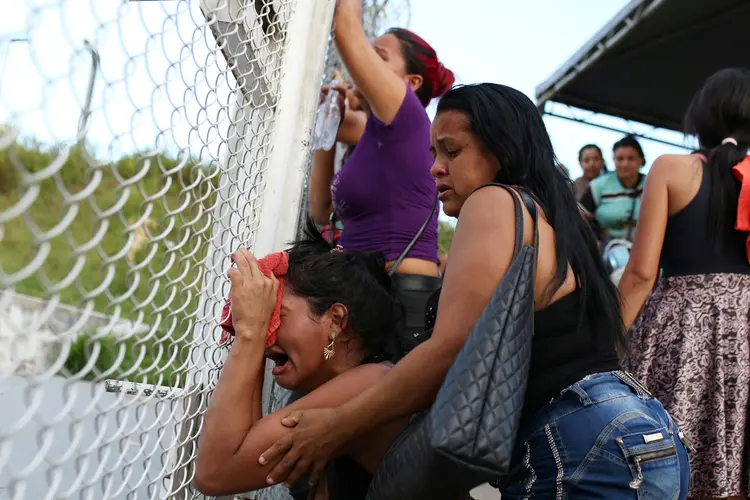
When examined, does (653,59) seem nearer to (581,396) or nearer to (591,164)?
(591,164)

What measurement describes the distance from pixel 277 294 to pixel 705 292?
146 cm

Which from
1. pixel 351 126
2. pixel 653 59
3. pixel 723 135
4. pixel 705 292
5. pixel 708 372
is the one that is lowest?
pixel 708 372

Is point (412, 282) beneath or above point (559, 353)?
above

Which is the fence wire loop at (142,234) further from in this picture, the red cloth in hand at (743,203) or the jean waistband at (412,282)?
the red cloth in hand at (743,203)

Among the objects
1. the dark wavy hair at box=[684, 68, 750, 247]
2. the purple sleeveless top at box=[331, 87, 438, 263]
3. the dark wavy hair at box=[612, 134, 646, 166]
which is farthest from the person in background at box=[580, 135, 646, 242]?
the purple sleeveless top at box=[331, 87, 438, 263]

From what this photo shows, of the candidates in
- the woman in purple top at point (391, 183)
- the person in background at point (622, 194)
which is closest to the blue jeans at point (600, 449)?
the woman in purple top at point (391, 183)

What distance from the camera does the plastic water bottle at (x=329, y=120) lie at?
2602mm

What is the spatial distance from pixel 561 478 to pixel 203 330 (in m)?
0.87

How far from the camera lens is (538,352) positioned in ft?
4.61

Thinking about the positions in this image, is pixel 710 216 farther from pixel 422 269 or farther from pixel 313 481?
pixel 313 481

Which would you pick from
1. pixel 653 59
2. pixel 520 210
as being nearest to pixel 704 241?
pixel 520 210

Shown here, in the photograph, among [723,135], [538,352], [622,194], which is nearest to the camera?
[538,352]

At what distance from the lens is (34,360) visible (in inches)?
40.1

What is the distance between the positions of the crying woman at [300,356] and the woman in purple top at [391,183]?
290mm
